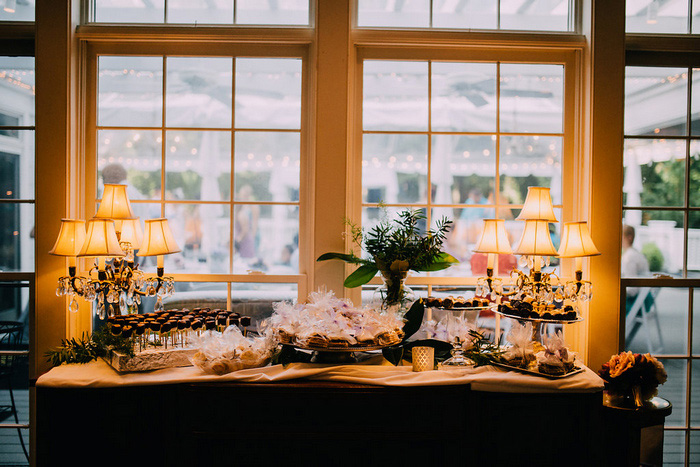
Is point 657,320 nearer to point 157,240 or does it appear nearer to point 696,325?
point 696,325

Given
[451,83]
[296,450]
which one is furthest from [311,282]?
[451,83]

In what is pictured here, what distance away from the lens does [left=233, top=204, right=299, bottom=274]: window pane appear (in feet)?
10.1

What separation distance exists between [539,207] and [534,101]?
900 mm

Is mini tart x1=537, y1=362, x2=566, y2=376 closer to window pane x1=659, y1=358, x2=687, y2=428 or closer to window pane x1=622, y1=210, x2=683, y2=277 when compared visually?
window pane x1=622, y1=210, x2=683, y2=277

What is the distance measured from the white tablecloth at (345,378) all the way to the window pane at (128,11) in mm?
2144

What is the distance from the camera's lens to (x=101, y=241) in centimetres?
231

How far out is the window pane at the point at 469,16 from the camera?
309 centimetres

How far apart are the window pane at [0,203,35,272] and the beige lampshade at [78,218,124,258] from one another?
3.26ft

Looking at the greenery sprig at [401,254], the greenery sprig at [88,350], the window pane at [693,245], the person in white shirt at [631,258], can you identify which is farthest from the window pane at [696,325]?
the greenery sprig at [88,350]

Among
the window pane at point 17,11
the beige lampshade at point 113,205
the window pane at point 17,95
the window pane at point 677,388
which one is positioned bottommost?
the window pane at point 677,388

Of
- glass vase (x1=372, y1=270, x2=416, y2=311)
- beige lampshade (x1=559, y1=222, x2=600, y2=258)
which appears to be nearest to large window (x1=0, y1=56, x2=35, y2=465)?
glass vase (x1=372, y1=270, x2=416, y2=311)

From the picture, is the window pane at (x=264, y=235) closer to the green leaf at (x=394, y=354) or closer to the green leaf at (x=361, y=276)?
the green leaf at (x=361, y=276)

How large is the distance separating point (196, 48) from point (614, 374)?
299cm

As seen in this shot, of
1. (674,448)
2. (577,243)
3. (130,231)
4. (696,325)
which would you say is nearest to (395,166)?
(577,243)
